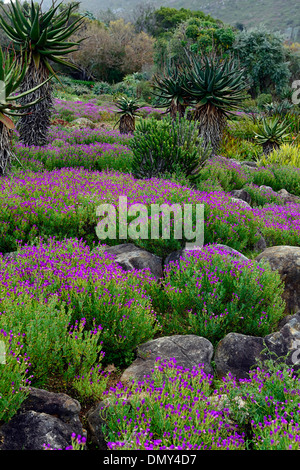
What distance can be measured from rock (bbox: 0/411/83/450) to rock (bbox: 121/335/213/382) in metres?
0.86

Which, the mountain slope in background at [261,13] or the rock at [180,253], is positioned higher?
the mountain slope in background at [261,13]

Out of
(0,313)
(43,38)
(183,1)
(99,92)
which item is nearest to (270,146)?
(43,38)

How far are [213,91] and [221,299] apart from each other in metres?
9.09

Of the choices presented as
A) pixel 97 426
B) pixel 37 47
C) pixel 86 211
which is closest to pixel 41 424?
pixel 97 426

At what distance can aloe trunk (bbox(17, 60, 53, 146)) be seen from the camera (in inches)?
405

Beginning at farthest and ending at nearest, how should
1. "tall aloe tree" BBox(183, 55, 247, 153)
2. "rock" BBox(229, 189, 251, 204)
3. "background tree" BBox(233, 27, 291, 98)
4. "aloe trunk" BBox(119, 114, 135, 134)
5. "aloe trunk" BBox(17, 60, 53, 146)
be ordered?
"background tree" BBox(233, 27, 291, 98), "aloe trunk" BBox(119, 114, 135, 134), "tall aloe tree" BBox(183, 55, 247, 153), "aloe trunk" BBox(17, 60, 53, 146), "rock" BBox(229, 189, 251, 204)

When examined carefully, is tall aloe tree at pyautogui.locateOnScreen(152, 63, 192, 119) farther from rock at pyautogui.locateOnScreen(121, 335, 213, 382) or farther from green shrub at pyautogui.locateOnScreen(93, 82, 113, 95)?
green shrub at pyautogui.locateOnScreen(93, 82, 113, 95)

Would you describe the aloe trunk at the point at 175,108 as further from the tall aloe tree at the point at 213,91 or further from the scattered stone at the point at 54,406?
the scattered stone at the point at 54,406

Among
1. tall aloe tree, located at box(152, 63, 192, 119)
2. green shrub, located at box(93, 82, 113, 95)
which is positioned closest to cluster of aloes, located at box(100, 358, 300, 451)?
tall aloe tree, located at box(152, 63, 192, 119)

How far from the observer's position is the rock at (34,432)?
2.37m

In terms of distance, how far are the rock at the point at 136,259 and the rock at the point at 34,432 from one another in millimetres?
2584

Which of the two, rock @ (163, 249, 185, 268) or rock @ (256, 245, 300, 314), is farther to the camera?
rock @ (163, 249, 185, 268)

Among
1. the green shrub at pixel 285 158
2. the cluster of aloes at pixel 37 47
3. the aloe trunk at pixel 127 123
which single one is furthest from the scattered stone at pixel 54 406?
the aloe trunk at pixel 127 123

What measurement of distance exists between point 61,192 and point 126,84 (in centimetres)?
3854
